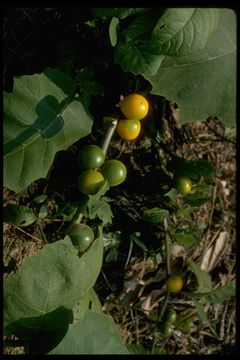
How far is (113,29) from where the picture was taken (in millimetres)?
2088

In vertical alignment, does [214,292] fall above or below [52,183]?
below

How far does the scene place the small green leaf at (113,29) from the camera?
6.81 feet

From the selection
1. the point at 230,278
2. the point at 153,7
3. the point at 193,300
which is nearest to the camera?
the point at 153,7

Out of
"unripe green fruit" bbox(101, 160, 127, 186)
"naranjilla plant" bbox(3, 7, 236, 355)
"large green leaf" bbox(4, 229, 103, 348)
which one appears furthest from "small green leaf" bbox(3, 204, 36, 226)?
"large green leaf" bbox(4, 229, 103, 348)

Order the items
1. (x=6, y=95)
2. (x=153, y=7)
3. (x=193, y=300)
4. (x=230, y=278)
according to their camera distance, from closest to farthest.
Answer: (x=153, y=7) < (x=6, y=95) < (x=193, y=300) < (x=230, y=278)

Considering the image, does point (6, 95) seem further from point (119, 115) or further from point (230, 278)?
point (230, 278)

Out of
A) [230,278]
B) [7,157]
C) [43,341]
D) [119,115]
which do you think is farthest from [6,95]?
[230,278]

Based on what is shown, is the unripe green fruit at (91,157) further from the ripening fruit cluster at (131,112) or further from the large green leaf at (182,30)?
the large green leaf at (182,30)

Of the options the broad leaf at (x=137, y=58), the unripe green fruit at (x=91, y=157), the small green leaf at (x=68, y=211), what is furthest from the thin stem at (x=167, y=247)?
the broad leaf at (x=137, y=58)

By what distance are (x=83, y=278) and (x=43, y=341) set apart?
28cm

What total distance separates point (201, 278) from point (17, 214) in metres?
1.30

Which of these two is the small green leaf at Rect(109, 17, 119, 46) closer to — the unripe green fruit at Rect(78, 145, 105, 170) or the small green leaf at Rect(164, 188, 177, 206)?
the unripe green fruit at Rect(78, 145, 105, 170)

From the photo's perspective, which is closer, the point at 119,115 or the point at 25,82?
the point at 25,82

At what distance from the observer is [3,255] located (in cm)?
251
